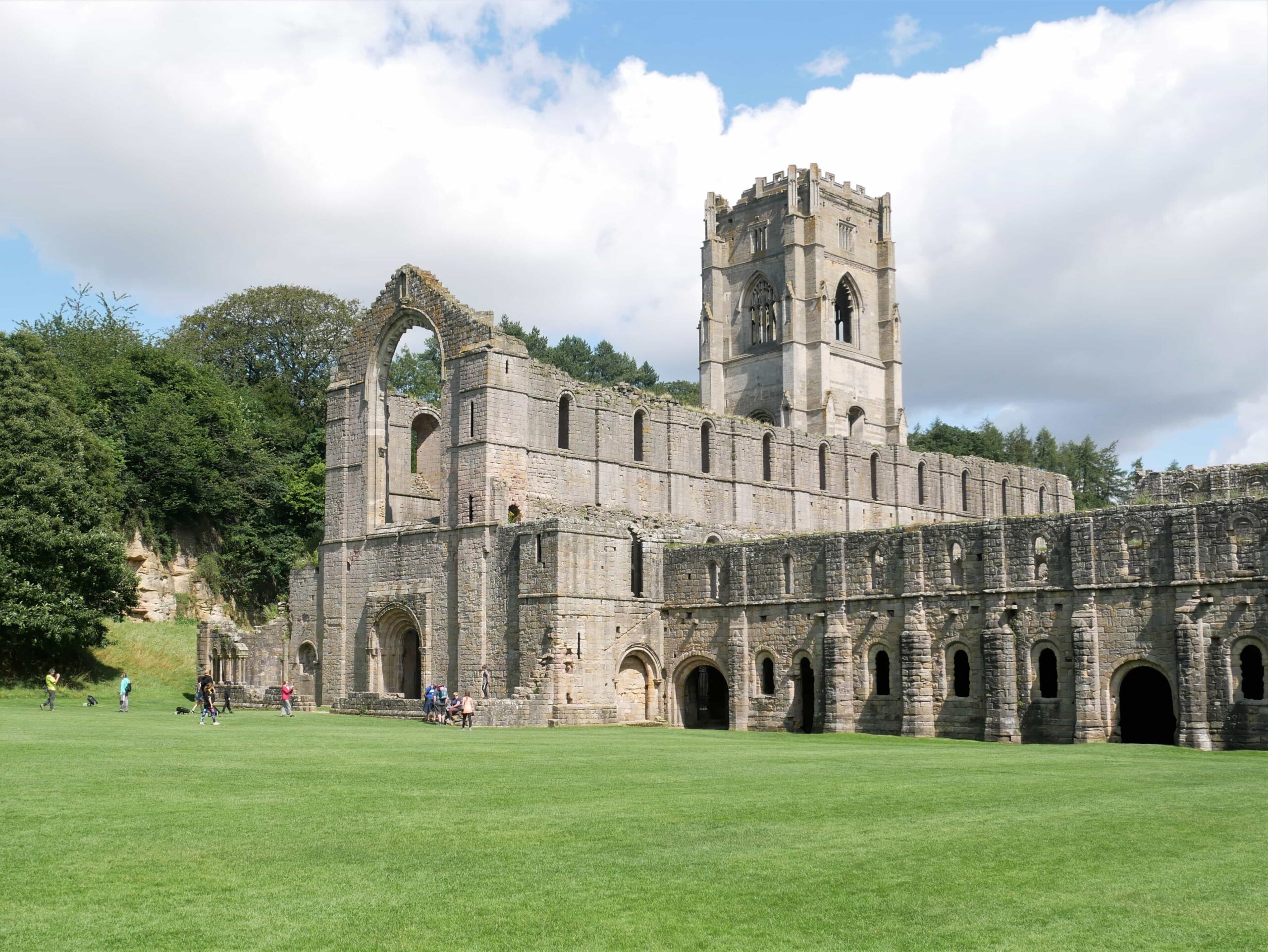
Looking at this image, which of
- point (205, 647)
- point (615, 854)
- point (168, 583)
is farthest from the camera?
point (168, 583)

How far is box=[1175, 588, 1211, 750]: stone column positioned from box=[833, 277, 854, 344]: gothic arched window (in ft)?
145

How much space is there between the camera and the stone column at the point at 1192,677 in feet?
106

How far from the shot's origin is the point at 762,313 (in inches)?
2997

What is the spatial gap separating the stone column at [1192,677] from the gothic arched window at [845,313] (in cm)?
4410

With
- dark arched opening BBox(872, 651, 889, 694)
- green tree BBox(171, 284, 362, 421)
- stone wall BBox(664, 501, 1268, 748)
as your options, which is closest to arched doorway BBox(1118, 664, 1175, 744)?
stone wall BBox(664, 501, 1268, 748)

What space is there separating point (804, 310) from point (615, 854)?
200 feet

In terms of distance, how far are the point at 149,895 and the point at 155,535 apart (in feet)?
177

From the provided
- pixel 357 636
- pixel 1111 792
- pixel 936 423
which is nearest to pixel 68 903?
pixel 1111 792

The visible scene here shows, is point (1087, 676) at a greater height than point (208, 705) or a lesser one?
greater

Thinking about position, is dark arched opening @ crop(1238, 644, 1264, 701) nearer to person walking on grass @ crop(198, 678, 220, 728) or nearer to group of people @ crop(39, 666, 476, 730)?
group of people @ crop(39, 666, 476, 730)

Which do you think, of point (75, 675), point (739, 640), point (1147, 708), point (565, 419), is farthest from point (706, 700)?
point (75, 675)

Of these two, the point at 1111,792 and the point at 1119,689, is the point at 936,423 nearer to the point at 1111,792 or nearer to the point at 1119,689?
the point at 1119,689

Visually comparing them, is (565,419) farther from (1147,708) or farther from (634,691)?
(1147,708)

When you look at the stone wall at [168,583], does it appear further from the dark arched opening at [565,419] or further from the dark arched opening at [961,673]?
the dark arched opening at [961,673]
